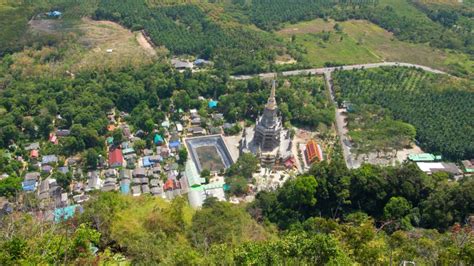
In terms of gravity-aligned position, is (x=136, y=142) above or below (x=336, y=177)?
below

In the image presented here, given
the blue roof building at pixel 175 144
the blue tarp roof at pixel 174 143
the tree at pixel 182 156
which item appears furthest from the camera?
the blue tarp roof at pixel 174 143

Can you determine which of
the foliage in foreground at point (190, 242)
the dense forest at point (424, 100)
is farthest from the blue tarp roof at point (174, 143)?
the dense forest at point (424, 100)

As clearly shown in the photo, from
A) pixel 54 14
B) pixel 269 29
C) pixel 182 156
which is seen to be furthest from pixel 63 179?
pixel 269 29

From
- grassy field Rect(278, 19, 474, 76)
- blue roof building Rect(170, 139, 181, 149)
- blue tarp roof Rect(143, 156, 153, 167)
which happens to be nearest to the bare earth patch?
blue roof building Rect(170, 139, 181, 149)

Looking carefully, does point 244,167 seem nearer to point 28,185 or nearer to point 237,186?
point 237,186

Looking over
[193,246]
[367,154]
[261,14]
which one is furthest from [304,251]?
[261,14]

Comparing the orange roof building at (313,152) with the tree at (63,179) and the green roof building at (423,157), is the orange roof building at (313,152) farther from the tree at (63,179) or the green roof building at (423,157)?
the tree at (63,179)

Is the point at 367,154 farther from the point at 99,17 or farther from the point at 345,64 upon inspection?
the point at 99,17
